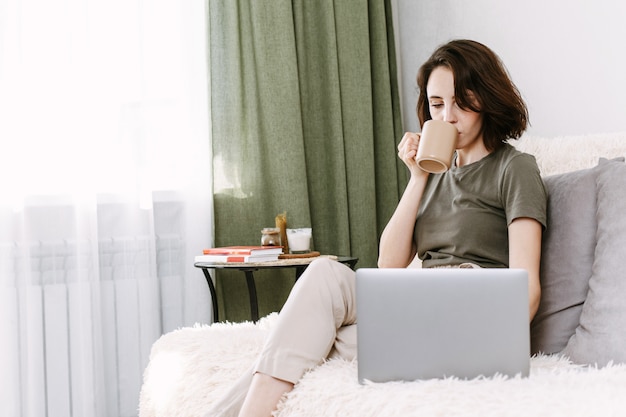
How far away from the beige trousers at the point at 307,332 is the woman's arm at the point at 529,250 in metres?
0.34

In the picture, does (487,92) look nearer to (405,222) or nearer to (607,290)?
(405,222)

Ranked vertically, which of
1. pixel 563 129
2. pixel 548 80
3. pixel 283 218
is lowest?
pixel 283 218

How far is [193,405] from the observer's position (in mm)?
1476

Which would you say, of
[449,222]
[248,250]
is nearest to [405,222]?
[449,222]

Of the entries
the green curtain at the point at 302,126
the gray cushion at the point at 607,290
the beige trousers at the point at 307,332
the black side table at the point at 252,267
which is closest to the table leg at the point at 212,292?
the black side table at the point at 252,267

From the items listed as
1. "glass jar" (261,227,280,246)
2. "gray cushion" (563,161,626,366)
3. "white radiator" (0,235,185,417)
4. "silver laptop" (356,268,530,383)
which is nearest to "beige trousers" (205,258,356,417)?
"silver laptop" (356,268,530,383)

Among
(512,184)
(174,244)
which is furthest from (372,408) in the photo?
(174,244)

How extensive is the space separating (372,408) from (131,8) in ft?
6.38

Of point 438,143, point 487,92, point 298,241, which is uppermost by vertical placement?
point 487,92

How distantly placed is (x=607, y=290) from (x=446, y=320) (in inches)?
17.7

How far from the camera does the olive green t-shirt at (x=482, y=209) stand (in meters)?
1.51

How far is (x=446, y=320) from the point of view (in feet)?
3.57

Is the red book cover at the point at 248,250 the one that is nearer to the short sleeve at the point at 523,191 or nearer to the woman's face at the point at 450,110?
the woman's face at the point at 450,110

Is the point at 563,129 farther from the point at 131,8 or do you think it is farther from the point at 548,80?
the point at 131,8
